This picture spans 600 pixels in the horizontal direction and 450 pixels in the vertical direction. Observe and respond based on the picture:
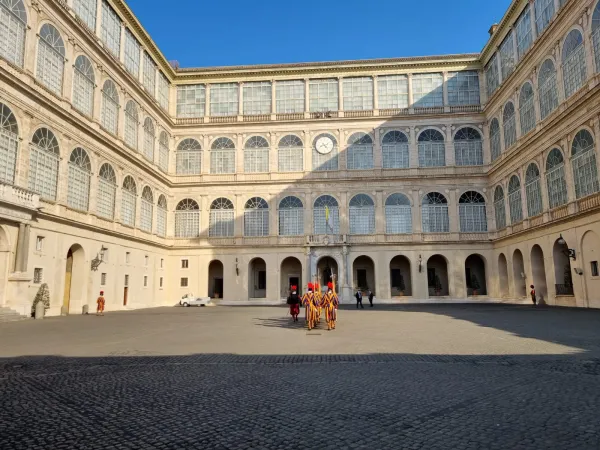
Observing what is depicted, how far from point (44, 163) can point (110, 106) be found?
10002 millimetres

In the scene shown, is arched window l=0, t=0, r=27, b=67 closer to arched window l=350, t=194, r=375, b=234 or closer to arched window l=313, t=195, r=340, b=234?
arched window l=313, t=195, r=340, b=234

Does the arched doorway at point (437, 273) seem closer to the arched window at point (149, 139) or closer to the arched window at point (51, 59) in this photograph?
the arched window at point (149, 139)

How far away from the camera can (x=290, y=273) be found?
47594mm

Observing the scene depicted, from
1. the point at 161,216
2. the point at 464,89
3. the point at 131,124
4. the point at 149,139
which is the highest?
the point at 464,89

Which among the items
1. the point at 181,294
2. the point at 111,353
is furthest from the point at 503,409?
the point at 181,294

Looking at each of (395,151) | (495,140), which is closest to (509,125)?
(495,140)

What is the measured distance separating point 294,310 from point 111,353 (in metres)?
10.3

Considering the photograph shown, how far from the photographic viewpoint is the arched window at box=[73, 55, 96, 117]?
30.1 meters

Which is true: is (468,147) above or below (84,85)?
below

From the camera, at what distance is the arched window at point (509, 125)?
3762 cm

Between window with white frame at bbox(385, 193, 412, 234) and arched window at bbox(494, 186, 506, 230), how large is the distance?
819 centimetres

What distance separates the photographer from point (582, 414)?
5.87 meters

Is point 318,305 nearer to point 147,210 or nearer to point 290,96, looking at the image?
point 147,210

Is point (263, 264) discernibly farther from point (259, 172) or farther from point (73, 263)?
point (73, 263)
